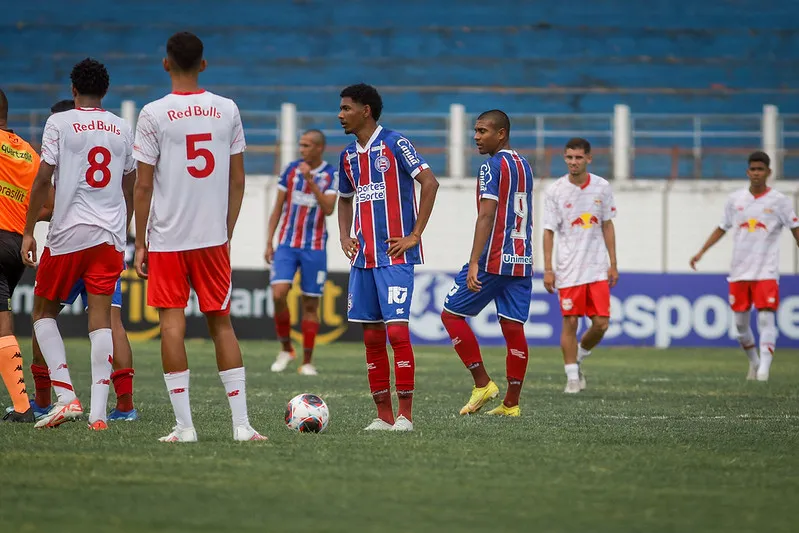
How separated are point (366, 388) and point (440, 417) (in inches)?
103

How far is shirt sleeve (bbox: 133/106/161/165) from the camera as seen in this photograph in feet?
20.1

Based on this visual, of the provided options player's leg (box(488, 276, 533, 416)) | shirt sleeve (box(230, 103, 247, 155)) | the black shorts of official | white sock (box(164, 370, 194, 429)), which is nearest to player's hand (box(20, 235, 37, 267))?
the black shorts of official

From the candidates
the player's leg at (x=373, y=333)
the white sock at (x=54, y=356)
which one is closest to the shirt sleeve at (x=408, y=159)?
the player's leg at (x=373, y=333)

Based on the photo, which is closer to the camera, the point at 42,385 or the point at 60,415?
the point at 60,415

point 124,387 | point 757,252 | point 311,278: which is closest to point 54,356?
point 124,387

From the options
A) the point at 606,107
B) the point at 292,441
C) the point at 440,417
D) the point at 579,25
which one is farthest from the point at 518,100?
the point at 292,441

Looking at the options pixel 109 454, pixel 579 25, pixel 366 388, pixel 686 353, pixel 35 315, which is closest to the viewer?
pixel 109 454

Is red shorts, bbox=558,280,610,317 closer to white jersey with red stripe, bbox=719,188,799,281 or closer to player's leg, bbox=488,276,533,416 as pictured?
player's leg, bbox=488,276,533,416

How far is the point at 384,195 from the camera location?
718cm

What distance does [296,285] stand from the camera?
60.0 feet

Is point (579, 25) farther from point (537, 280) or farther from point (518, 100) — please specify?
point (537, 280)

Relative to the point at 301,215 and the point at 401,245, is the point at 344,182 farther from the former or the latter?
the point at 301,215

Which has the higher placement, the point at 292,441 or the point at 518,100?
the point at 518,100

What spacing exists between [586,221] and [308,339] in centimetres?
337
